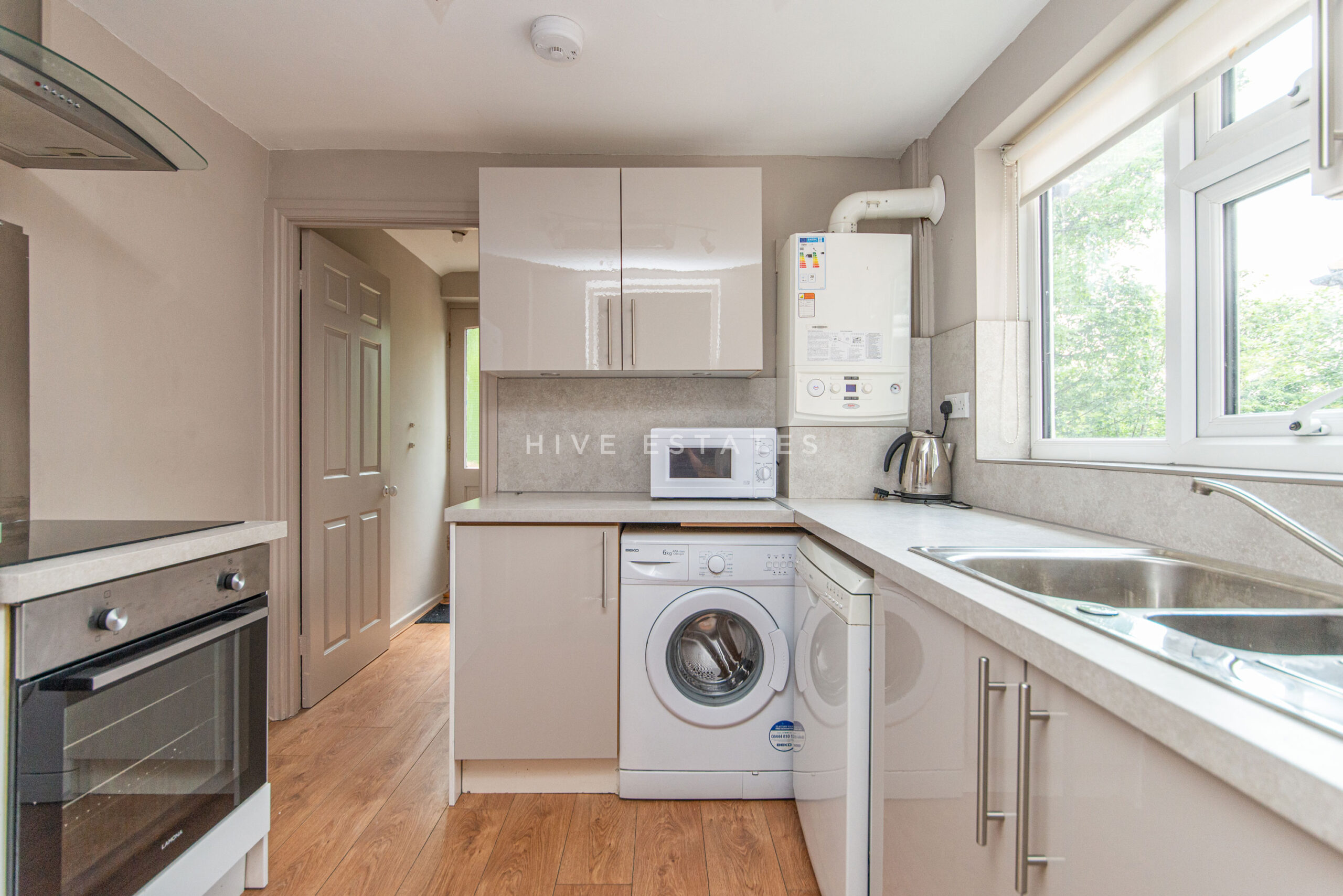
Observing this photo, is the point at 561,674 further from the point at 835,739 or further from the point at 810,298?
the point at 810,298

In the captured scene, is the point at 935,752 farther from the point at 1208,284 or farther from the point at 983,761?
the point at 1208,284

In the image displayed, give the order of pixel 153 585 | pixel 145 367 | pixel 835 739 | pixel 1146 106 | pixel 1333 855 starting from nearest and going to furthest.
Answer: pixel 1333 855 → pixel 153 585 → pixel 835 739 → pixel 1146 106 → pixel 145 367

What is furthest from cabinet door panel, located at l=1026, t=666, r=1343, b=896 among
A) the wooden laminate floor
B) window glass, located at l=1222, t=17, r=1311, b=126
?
window glass, located at l=1222, t=17, r=1311, b=126

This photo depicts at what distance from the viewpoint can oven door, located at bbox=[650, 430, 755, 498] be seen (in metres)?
2.20

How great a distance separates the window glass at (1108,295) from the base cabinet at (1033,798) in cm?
99

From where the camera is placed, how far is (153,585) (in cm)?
111

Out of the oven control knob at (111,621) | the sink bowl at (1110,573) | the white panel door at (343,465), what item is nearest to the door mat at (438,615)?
the white panel door at (343,465)

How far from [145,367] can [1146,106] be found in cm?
291

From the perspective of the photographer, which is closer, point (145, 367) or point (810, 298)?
point (145, 367)

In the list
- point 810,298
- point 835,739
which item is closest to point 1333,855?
point 835,739

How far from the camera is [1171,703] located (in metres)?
0.49

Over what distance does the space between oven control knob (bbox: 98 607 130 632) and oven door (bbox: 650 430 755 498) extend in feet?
4.88

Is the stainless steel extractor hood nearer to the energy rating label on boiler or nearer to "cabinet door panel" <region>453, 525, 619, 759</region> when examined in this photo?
"cabinet door panel" <region>453, 525, 619, 759</region>

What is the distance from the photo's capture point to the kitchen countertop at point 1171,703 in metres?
0.40
